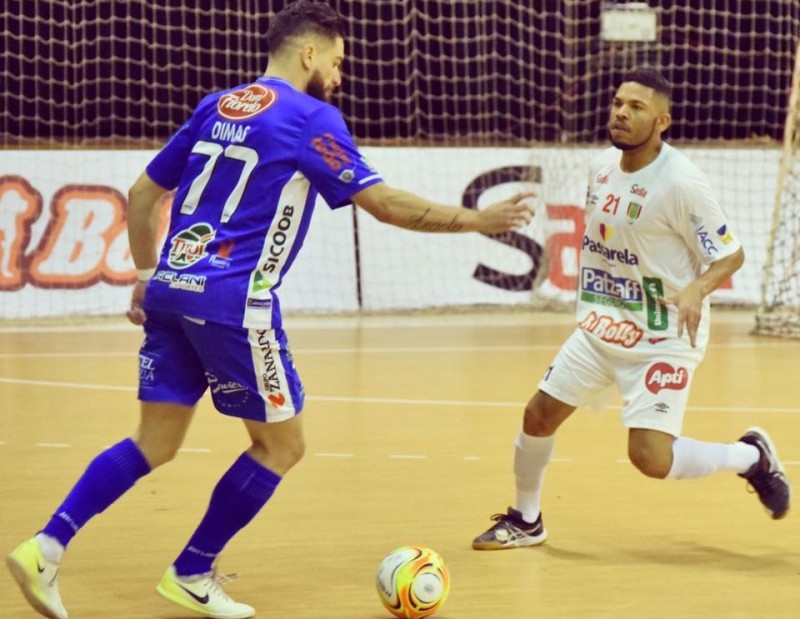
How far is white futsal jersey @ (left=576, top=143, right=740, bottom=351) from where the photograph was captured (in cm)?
531

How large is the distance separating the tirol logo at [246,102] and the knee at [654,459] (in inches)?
78.1

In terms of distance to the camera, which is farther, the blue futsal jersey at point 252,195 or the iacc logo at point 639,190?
the iacc logo at point 639,190

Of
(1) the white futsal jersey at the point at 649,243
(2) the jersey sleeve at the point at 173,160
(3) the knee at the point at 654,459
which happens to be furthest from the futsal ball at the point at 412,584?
(2) the jersey sleeve at the point at 173,160

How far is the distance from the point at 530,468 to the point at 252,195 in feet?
6.06

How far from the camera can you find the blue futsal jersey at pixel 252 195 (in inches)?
169

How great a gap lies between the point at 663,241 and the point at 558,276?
861 cm

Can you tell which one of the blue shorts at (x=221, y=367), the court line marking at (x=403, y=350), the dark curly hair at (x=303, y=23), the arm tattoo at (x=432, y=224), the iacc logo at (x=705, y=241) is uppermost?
the dark curly hair at (x=303, y=23)

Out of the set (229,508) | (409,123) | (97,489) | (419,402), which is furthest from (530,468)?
(409,123)

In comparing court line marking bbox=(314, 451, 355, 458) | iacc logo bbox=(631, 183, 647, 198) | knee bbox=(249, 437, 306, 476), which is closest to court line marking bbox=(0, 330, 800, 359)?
court line marking bbox=(314, 451, 355, 458)

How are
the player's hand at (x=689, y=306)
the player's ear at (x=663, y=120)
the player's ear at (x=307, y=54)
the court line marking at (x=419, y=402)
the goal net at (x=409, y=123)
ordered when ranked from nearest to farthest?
the player's ear at (x=307, y=54) → the player's hand at (x=689, y=306) → the player's ear at (x=663, y=120) → the court line marking at (x=419, y=402) → the goal net at (x=409, y=123)

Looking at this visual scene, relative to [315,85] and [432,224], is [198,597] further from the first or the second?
[315,85]

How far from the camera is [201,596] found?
14.7ft

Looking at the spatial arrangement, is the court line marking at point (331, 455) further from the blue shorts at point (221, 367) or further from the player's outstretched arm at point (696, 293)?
the blue shorts at point (221, 367)

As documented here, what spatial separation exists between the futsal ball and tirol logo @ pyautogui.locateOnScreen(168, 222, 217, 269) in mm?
1171
